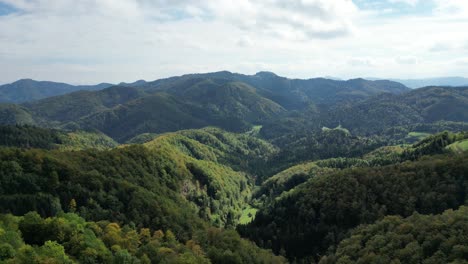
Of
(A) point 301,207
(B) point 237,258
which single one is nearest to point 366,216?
(A) point 301,207

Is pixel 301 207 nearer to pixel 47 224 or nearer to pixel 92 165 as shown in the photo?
pixel 92 165

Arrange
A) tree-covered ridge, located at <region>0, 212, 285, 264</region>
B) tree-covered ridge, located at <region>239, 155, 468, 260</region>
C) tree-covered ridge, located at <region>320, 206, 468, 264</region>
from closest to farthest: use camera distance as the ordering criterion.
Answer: tree-covered ridge, located at <region>0, 212, 285, 264</region>
tree-covered ridge, located at <region>320, 206, 468, 264</region>
tree-covered ridge, located at <region>239, 155, 468, 260</region>

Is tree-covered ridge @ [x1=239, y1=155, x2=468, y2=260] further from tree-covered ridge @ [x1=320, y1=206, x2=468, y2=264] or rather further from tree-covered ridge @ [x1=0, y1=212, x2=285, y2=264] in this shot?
tree-covered ridge @ [x1=0, y1=212, x2=285, y2=264]

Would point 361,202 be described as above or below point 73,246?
below

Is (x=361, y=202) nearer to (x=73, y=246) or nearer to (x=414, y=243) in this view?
(x=414, y=243)

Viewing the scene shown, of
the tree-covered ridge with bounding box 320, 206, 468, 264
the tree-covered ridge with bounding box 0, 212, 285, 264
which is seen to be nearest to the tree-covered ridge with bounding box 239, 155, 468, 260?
the tree-covered ridge with bounding box 320, 206, 468, 264

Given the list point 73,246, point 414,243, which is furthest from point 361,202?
point 73,246

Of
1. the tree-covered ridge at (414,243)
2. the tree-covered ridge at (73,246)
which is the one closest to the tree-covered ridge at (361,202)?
the tree-covered ridge at (414,243)
